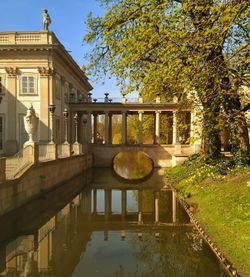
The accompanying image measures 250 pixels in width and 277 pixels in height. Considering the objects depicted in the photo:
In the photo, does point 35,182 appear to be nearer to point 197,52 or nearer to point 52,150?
point 52,150

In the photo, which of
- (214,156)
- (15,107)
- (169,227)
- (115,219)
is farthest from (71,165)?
(169,227)

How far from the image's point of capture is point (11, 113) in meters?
36.8

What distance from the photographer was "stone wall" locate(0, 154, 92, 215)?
15.8 meters

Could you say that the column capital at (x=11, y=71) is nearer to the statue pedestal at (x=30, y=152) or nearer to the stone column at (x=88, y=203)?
the stone column at (x=88, y=203)

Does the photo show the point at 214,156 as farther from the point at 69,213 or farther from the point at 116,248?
the point at 116,248

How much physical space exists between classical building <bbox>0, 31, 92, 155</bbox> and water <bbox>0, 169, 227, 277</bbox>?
667 inches

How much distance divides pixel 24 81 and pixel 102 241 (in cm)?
2734

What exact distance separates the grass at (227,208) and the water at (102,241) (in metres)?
0.57

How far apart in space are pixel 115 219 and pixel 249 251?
8099 mm

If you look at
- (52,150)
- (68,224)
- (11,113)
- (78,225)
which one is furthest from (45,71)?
(78,225)

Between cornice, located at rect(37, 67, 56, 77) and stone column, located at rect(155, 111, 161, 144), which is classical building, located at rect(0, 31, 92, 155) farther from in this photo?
stone column, located at rect(155, 111, 161, 144)

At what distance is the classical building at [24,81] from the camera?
119ft

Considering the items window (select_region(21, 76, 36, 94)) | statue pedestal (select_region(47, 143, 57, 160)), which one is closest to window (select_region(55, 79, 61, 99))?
window (select_region(21, 76, 36, 94))

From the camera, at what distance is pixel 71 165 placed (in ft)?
104
